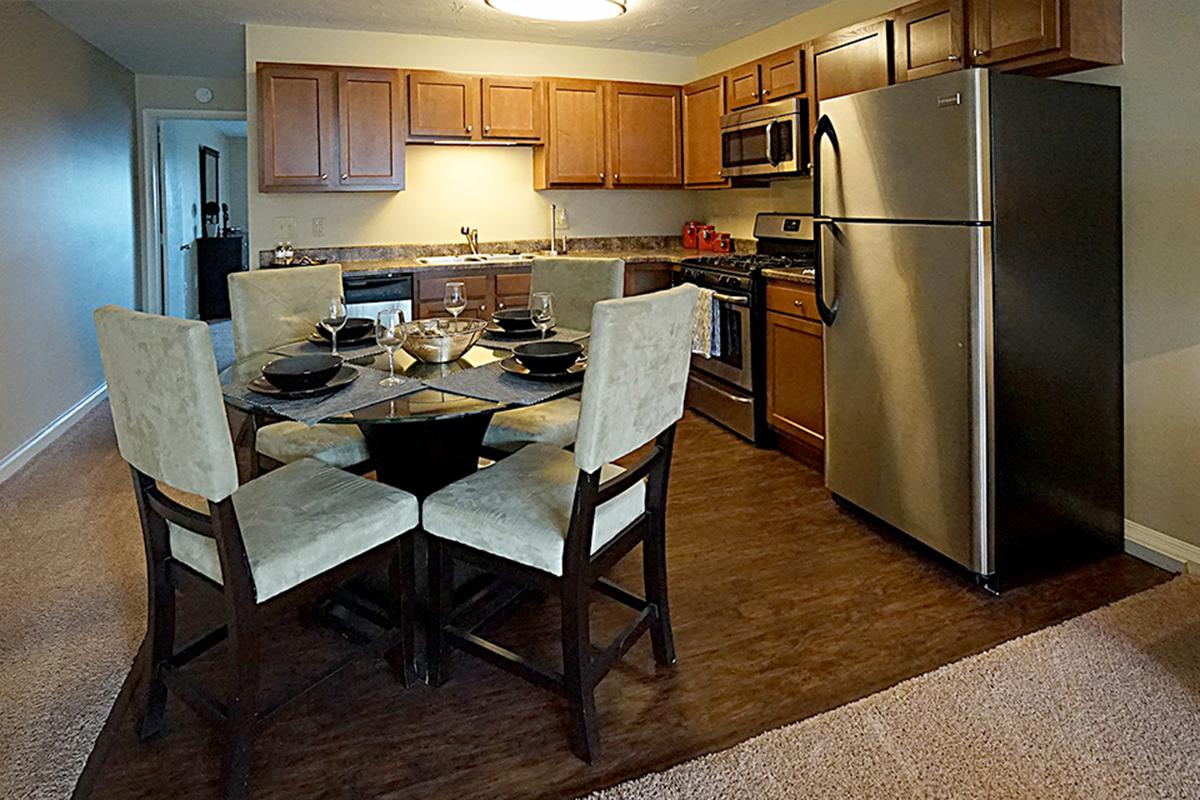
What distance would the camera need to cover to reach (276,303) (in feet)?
9.65

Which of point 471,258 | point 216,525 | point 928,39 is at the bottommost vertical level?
point 216,525

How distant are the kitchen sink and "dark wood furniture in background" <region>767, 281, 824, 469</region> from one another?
175 centimetres

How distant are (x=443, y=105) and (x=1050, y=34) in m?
3.28

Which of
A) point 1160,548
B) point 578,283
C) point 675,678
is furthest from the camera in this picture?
point 578,283

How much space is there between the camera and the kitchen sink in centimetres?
476

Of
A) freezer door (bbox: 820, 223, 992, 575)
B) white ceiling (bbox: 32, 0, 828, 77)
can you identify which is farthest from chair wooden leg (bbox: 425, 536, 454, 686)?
white ceiling (bbox: 32, 0, 828, 77)

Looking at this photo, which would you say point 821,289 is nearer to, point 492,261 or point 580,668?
point 580,668

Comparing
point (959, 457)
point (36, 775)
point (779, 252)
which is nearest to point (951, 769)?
point (959, 457)

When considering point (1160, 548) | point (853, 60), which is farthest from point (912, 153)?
point (1160, 548)

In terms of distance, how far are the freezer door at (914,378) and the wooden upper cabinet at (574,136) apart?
247 cm

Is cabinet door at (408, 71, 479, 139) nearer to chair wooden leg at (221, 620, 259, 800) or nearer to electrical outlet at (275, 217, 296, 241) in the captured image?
electrical outlet at (275, 217, 296, 241)

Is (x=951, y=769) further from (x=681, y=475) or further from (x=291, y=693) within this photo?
(x=681, y=475)

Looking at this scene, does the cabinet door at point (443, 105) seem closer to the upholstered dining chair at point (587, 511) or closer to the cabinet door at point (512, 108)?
the cabinet door at point (512, 108)

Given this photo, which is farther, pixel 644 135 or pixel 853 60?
pixel 644 135
